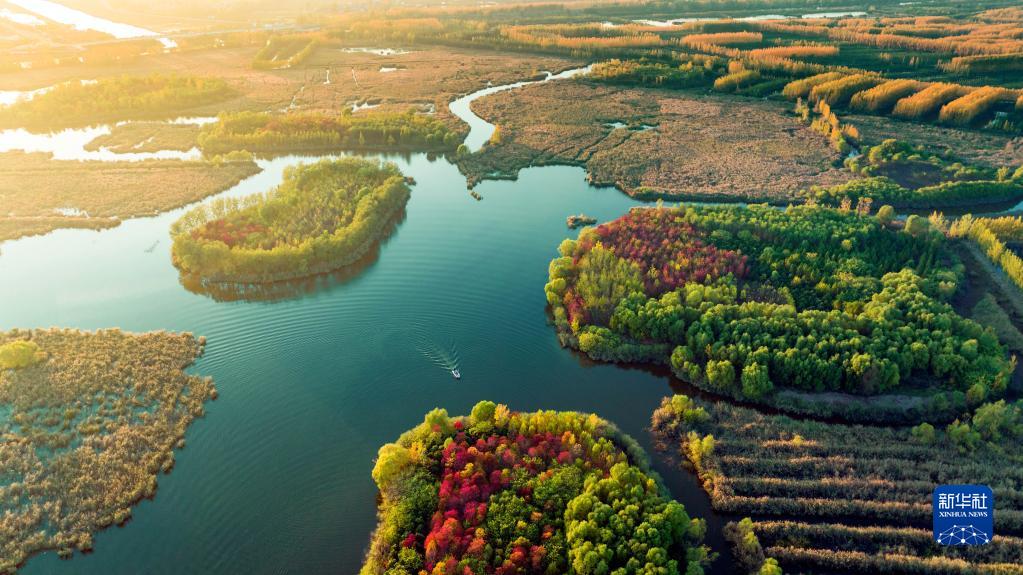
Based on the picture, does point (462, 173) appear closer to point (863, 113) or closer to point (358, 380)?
point (358, 380)

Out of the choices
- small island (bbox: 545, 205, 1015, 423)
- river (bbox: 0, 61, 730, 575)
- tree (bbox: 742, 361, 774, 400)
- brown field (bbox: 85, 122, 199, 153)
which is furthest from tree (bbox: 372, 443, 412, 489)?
A: brown field (bbox: 85, 122, 199, 153)

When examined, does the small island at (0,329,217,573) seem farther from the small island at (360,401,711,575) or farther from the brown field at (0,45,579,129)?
the brown field at (0,45,579,129)

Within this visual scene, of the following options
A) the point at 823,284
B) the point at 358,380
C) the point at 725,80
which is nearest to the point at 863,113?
the point at 725,80

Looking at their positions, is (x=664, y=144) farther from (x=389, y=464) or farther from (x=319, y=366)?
(x=389, y=464)

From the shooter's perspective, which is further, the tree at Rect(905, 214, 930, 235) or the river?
the tree at Rect(905, 214, 930, 235)

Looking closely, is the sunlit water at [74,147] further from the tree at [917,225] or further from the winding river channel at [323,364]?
the tree at [917,225]

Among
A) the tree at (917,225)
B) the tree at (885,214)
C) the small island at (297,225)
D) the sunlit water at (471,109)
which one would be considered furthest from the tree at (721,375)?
the sunlit water at (471,109)
